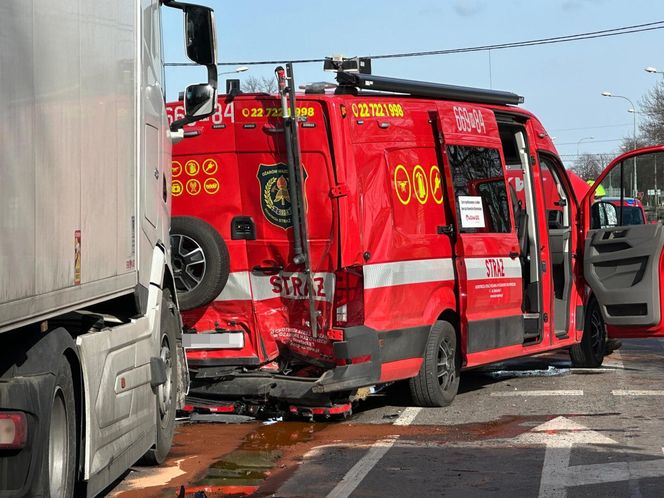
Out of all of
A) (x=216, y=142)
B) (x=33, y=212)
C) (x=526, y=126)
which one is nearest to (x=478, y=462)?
(x=216, y=142)

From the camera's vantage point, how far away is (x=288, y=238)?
9.73 metres

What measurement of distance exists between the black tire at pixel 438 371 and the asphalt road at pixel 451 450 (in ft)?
0.42

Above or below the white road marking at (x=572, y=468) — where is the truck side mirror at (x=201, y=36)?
above

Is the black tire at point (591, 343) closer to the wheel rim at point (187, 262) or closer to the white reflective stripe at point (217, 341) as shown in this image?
the white reflective stripe at point (217, 341)

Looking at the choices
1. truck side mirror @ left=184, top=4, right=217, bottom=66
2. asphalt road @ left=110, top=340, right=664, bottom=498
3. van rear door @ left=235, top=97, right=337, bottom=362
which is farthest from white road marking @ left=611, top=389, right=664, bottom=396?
truck side mirror @ left=184, top=4, right=217, bottom=66

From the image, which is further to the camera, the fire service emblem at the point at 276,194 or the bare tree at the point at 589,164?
the bare tree at the point at 589,164

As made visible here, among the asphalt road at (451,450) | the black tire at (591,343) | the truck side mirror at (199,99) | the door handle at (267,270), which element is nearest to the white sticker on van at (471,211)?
the asphalt road at (451,450)

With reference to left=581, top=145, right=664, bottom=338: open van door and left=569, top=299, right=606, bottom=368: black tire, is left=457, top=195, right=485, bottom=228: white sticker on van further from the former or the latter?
left=569, top=299, right=606, bottom=368: black tire

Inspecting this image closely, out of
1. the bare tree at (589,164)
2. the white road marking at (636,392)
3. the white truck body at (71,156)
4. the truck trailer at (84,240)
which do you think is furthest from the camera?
the bare tree at (589,164)

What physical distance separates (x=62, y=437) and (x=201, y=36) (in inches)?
130

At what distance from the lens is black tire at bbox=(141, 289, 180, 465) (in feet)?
26.2

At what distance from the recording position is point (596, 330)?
1346 centimetres

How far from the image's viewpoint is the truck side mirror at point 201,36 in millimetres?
7871

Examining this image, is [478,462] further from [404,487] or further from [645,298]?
[645,298]
